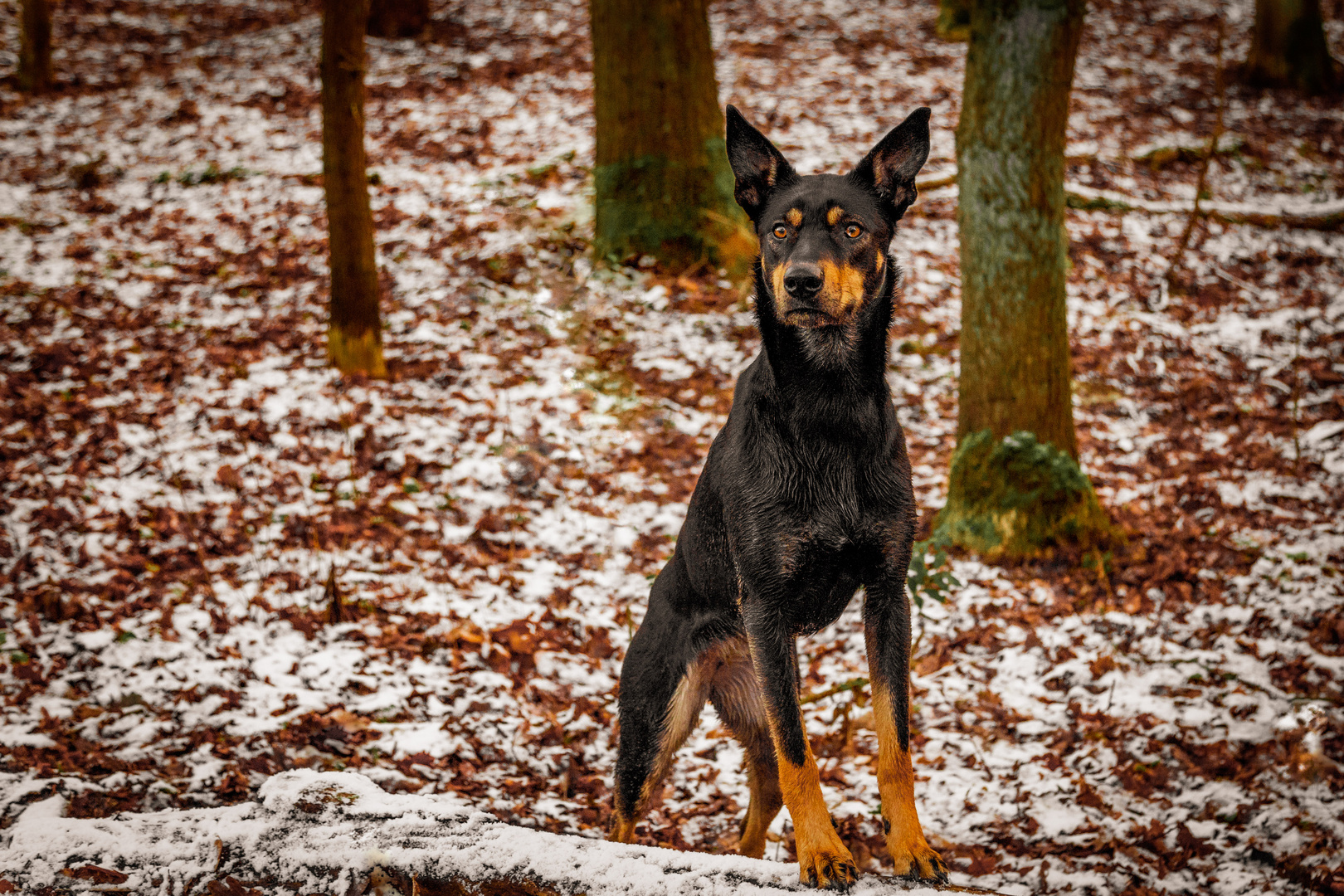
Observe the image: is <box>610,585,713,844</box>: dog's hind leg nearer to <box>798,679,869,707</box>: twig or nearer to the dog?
the dog

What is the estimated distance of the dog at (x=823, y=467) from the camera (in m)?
2.71

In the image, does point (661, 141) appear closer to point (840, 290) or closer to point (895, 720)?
point (840, 290)

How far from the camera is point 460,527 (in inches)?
253

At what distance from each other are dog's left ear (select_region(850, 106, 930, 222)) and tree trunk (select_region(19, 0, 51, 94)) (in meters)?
14.9

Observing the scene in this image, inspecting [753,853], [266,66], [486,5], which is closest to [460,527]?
[753,853]

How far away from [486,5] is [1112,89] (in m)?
11.0

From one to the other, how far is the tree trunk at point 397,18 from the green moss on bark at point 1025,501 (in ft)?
43.7

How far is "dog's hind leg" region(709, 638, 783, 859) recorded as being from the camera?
3.44 metres

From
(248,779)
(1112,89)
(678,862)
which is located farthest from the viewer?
(1112,89)

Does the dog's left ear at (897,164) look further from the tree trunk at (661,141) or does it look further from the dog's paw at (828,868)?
the tree trunk at (661,141)

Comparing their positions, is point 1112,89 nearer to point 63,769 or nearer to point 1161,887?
point 1161,887

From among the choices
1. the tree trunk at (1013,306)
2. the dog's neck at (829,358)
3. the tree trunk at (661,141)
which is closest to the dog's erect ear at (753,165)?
the dog's neck at (829,358)

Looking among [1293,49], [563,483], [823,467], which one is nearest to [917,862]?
[823,467]

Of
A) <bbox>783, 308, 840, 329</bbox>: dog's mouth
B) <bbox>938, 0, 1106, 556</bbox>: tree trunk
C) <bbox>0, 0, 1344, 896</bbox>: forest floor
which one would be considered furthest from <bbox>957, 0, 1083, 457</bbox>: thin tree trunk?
<bbox>783, 308, 840, 329</bbox>: dog's mouth
